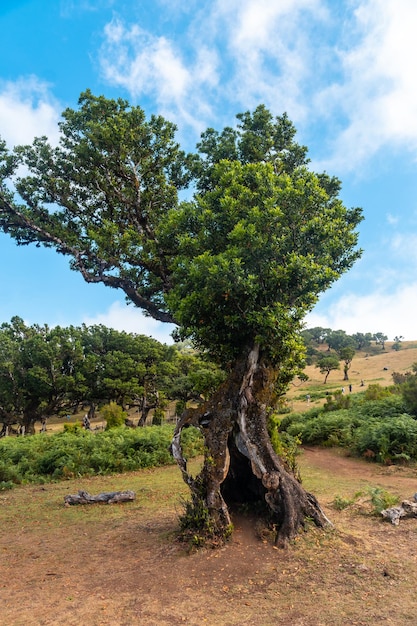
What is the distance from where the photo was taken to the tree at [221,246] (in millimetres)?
8648

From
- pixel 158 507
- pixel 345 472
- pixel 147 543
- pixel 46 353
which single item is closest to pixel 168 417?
pixel 46 353

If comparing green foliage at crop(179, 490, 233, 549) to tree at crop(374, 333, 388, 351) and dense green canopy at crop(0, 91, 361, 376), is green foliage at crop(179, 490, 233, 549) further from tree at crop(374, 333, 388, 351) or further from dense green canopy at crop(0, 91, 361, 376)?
tree at crop(374, 333, 388, 351)

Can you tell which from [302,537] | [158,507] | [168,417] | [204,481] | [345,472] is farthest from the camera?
[168,417]

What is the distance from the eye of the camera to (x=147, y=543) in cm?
886

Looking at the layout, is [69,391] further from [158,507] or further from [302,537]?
[302,537]

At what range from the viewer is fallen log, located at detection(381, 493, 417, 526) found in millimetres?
9516

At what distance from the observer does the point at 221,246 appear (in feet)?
31.3

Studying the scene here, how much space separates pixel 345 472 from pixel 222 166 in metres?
13.5

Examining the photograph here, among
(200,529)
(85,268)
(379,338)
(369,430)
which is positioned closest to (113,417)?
(369,430)

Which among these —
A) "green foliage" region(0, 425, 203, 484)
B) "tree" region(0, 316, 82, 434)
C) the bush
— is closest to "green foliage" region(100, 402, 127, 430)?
"green foliage" region(0, 425, 203, 484)

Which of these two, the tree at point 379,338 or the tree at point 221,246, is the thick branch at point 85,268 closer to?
the tree at point 221,246

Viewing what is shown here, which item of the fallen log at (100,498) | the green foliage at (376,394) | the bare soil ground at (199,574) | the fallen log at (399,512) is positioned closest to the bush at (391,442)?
the fallen log at (399,512)

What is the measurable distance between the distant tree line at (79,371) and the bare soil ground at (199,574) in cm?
2808

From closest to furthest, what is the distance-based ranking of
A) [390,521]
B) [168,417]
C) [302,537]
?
[302,537] < [390,521] < [168,417]
